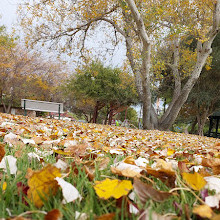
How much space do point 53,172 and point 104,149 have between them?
3.83 feet

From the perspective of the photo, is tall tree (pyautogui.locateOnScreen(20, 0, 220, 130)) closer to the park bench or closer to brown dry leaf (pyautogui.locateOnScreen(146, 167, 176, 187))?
the park bench

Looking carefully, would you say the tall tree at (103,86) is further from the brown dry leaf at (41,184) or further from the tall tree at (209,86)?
the brown dry leaf at (41,184)

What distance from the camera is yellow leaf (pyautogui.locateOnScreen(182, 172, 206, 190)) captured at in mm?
747

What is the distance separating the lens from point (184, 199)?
68cm

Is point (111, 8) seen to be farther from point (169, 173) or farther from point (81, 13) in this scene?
point (169, 173)

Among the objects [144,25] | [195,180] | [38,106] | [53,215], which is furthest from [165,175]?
[38,106]

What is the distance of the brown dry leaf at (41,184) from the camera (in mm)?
619

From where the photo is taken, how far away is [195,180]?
77 cm

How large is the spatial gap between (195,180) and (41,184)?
563mm

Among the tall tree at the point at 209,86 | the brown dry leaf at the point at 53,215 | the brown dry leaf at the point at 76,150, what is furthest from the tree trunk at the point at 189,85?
the brown dry leaf at the point at 53,215

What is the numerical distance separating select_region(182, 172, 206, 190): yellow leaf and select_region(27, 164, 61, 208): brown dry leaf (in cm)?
48

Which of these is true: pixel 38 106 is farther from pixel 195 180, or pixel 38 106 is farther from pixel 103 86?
pixel 195 180

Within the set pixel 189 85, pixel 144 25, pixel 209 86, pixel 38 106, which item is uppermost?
pixel 144 25

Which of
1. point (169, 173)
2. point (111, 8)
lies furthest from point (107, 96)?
point (169, 173)
